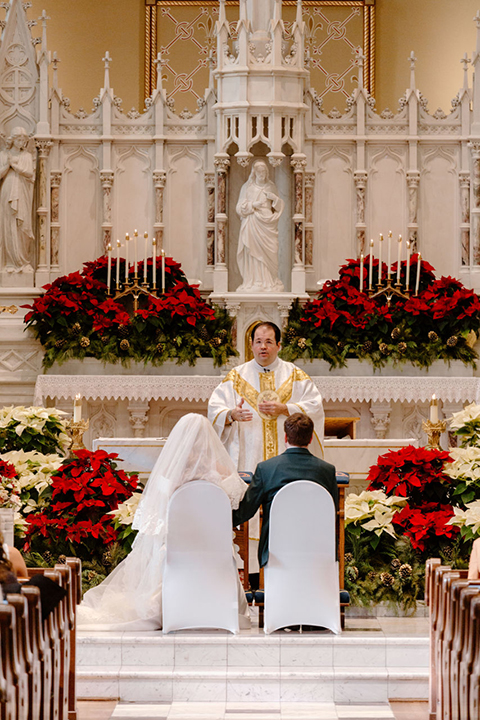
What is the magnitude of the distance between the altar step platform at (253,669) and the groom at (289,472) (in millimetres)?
522

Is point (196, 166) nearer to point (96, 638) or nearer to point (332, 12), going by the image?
point (332, 12)

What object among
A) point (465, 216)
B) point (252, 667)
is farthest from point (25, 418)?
point (465, 216)

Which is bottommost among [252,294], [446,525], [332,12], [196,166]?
[446,525]

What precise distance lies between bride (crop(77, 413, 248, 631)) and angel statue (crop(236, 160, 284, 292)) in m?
4.68

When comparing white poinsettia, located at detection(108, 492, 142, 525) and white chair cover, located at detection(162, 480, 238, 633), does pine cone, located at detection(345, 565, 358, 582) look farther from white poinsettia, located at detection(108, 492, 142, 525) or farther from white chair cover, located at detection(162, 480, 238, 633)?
white poinsettia, located at detection(108, 492, 142, 525)

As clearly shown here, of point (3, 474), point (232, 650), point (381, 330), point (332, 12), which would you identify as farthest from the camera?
point (332, 12)

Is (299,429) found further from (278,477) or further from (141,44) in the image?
(141,44)

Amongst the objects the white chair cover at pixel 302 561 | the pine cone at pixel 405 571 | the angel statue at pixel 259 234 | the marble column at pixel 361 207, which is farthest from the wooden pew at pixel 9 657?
the marble column at pixel 361 207

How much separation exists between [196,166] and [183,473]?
608 cm

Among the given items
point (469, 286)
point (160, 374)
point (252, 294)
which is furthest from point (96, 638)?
point (469, 286)

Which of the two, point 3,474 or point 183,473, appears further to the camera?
point 3,474

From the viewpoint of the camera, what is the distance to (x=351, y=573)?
7.03m

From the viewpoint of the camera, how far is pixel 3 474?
739 centimetres

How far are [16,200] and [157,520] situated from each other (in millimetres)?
5780
